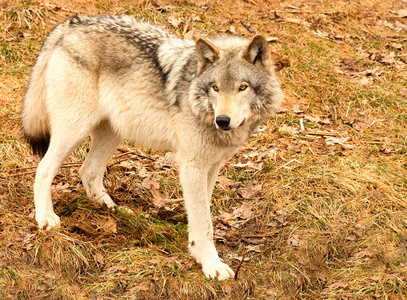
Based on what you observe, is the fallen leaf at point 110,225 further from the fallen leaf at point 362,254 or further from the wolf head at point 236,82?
the fallen leaf at point 362,254

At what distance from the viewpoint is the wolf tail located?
16.8 feet

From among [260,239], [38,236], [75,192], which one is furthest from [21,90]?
[260,239]

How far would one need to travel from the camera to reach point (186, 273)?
4621mm

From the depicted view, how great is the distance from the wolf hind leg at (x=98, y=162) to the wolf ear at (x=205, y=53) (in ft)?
4.87

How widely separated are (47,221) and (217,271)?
1.67 metres

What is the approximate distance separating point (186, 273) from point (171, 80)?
5.80ft

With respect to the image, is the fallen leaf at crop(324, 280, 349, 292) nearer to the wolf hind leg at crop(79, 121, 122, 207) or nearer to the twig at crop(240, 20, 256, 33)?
the wolf hind leg at crop(79, 121, 122, 207)

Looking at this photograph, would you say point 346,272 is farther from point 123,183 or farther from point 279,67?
point 279,67

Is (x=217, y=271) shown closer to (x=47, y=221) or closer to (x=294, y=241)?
(x=294, y=241)

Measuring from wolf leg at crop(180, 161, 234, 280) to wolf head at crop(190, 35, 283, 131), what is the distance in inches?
19.2

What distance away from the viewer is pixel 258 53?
171 inches

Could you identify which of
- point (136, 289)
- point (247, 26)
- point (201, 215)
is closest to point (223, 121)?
point (201, 215)

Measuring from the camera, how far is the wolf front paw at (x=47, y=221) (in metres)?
4.79

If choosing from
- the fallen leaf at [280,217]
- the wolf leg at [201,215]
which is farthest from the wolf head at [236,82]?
the fallen leaf at [280,217]
